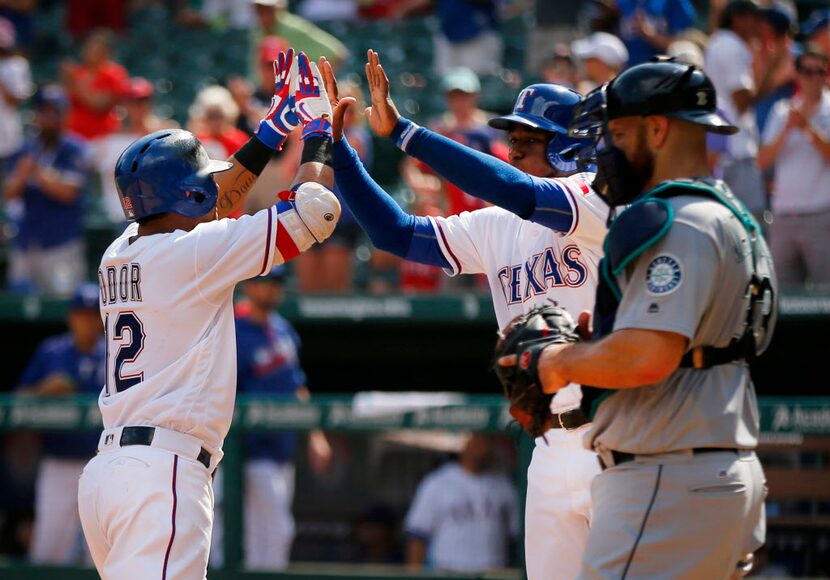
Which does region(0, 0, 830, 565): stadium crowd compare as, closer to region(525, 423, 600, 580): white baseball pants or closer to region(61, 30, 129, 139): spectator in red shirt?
region(61, 30, 129, 139): spectator in red shirt

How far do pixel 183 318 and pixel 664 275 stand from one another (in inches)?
59.2

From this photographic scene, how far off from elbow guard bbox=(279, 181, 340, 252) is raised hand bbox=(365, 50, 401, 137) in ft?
0.81

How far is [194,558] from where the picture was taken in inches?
144

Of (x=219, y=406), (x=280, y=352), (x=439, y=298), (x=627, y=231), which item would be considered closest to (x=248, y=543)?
(x=280, y=352)

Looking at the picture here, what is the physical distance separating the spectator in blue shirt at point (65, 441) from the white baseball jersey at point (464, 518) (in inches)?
72.8

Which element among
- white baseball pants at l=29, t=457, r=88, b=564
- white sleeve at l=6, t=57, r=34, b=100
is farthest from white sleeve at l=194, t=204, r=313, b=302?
white sleeve at l=6, t=57, r=34, b=100

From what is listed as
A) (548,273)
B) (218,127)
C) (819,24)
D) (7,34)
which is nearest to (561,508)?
(548,273)

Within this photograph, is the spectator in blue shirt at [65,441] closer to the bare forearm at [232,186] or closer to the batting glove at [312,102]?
the bare forearm at [232,186]

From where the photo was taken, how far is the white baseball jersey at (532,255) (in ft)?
Result: 12.5

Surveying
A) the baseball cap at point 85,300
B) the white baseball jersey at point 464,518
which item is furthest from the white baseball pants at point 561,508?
the baseball cap at point 85,300

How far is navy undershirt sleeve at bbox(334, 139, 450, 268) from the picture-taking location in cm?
409

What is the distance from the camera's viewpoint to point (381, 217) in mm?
4113

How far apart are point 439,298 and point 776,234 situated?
6.42 feet

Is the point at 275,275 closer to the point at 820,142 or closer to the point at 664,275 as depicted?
the point at 820,142
